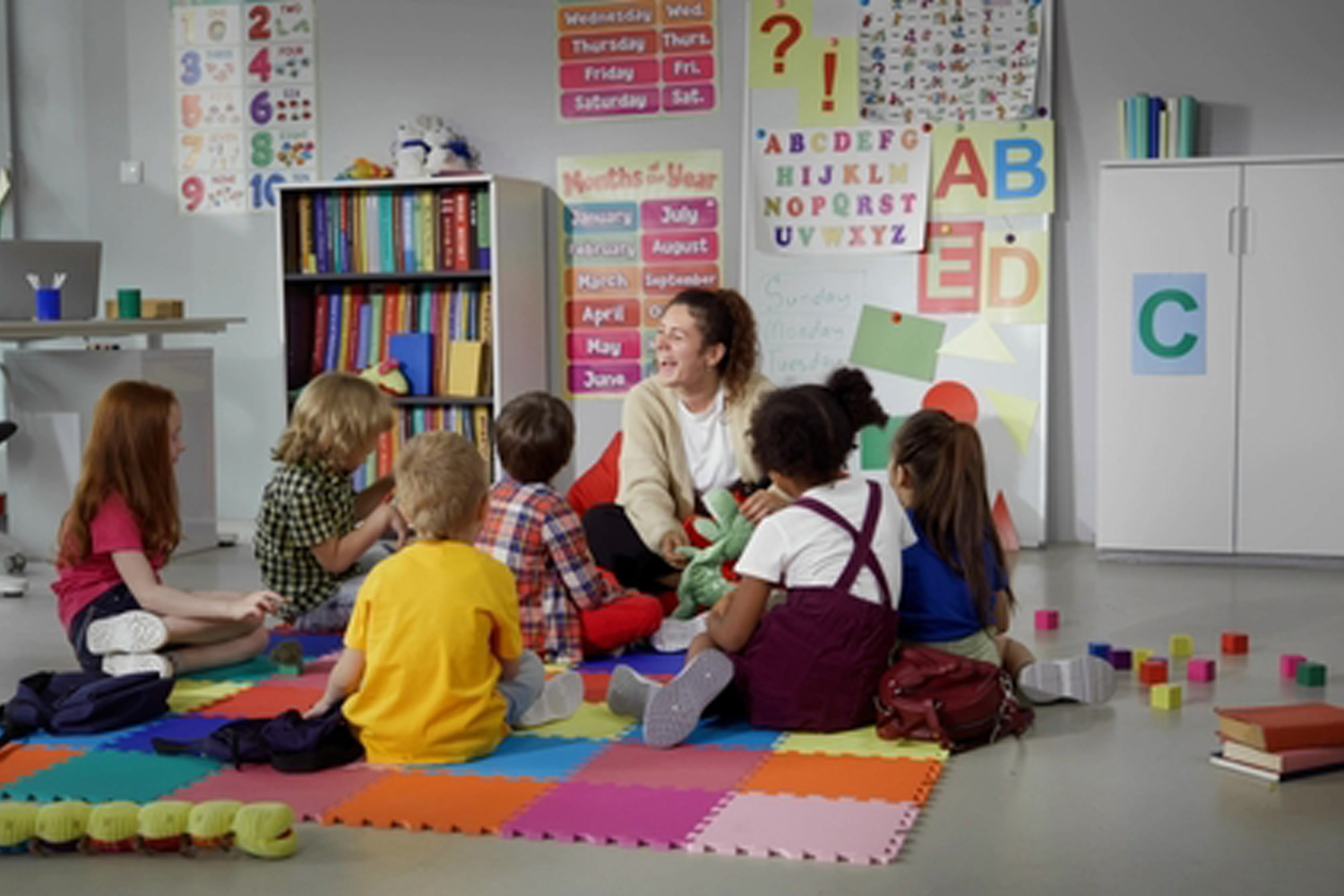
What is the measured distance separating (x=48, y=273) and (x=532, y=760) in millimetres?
3234

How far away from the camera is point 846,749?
2.88m

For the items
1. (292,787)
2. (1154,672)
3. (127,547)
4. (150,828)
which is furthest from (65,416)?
(1154,672)

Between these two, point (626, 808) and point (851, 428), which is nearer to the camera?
point (626, 808)

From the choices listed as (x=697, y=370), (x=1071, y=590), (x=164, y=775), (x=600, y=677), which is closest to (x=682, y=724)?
(x=600, y=677)

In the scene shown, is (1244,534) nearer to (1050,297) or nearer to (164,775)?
(1050,297)

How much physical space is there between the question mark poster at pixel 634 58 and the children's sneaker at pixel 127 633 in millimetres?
3029

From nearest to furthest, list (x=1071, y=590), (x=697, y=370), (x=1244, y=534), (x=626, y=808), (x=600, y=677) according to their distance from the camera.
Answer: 1. (x=626, y=808)
2. (x=600, y=677)
3. (x=697, y=370)
4. (x=1071, y=590)
5. (x=1244, y=534)

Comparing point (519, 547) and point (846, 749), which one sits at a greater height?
point (519, 547)

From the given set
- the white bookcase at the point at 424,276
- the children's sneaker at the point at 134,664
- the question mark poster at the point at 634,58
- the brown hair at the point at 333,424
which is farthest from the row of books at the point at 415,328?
the children's sneaker at the point at 134,664

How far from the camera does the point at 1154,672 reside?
3402 millimetres

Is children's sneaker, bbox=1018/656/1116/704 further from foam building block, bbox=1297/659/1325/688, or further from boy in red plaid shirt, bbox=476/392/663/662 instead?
boy in red plaid shirt, bbox=476/392/663/662

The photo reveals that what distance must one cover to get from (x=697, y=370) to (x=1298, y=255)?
80.6 inches

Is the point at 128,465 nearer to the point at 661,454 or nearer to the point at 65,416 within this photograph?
the point at 661,454

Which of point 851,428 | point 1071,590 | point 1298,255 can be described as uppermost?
point 1298,255
